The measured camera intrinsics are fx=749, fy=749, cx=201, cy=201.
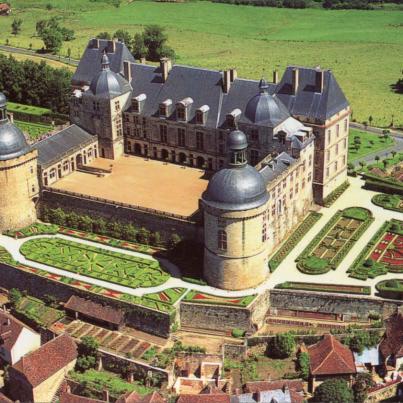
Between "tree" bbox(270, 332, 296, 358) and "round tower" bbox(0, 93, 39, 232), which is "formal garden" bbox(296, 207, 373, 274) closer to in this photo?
"tree" bbox(270, 332, 296, 358)

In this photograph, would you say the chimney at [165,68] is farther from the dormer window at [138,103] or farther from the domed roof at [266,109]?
the domed roof at [266,109]

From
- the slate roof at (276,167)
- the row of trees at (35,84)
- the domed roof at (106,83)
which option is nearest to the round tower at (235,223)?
the slate roof at (276,167)

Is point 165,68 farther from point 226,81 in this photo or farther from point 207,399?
point 207,399

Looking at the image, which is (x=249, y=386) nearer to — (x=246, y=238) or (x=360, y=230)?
(x=246, y=238)

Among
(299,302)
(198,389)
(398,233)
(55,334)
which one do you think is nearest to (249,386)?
(198,389)

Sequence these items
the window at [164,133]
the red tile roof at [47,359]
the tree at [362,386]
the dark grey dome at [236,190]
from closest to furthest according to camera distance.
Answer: the tree at [362,386] < the red tile roof at [47,359] < the dark grey dome at [236,190] < the window at [164,133]
